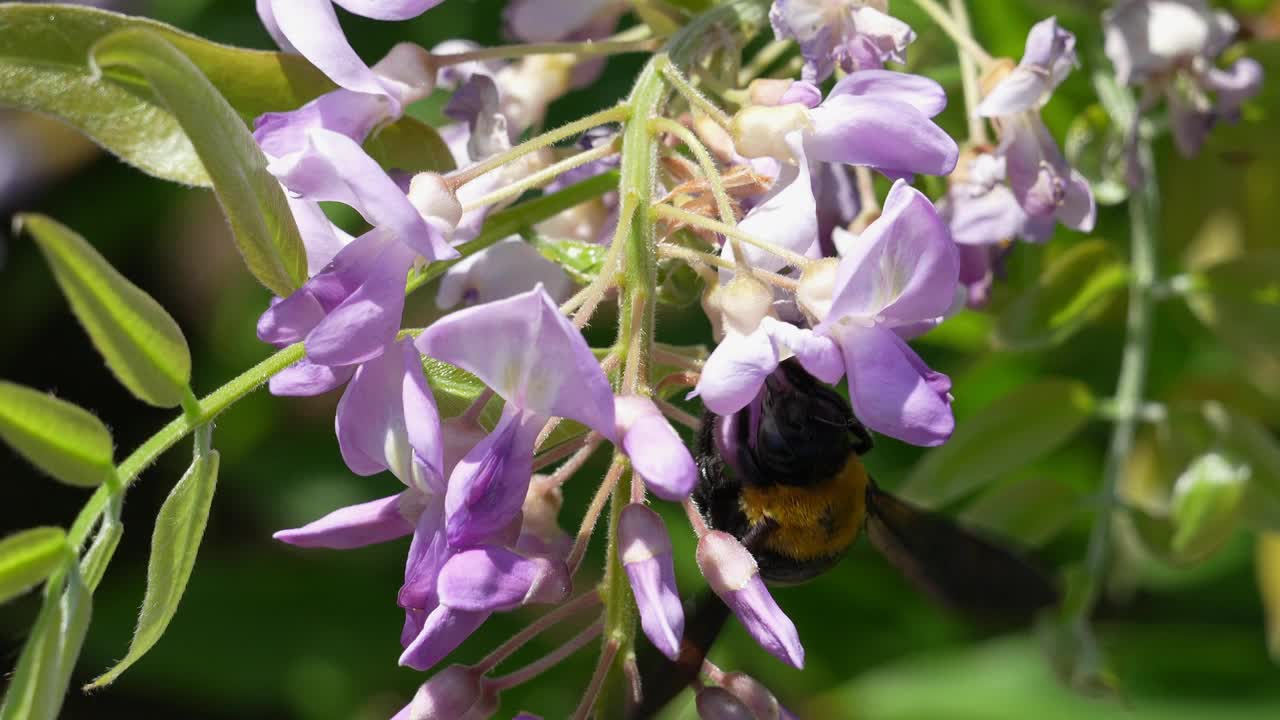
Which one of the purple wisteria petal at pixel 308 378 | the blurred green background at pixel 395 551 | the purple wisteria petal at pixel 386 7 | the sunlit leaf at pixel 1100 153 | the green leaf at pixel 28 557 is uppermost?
the purple wisteria petal at pixel 386 7

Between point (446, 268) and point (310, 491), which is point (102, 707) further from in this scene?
point (446, 268)

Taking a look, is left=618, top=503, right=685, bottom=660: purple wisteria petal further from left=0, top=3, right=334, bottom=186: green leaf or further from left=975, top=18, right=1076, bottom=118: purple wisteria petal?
left=975, top=18, right=1076, bottom=118: purple wisteria petal

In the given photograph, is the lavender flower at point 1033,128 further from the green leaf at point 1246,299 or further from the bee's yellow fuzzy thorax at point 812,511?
the green leaf at point 1246,299

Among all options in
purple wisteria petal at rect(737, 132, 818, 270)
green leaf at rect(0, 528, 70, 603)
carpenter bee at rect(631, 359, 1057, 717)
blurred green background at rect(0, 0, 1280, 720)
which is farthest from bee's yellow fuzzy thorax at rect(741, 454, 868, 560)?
blurred green background at rect(0, 0, 1280, 720)

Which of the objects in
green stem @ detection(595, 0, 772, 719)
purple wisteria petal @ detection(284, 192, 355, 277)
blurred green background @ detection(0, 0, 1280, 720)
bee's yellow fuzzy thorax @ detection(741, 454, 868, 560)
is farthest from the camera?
blurred green background @ detection(0, 0, 1280, 720)

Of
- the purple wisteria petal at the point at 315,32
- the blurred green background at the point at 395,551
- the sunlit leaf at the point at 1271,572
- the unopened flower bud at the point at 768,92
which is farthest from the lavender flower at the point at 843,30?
the sunlit leaf at the point at 1271,572

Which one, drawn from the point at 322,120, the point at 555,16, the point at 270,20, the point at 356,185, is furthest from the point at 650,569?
the point at 555,16

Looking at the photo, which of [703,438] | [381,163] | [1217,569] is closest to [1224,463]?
[703,438]
